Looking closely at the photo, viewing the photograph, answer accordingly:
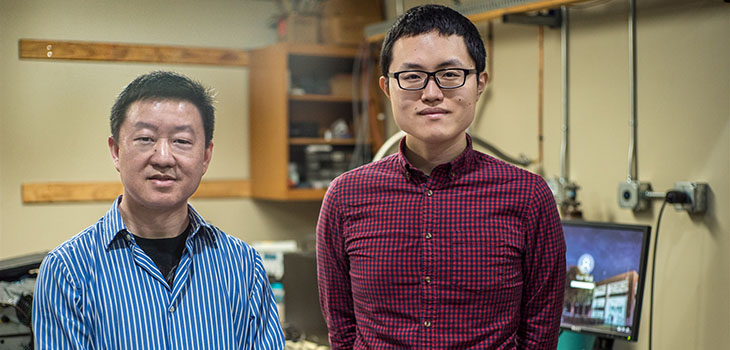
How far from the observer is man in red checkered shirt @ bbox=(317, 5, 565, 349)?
1.43 meters

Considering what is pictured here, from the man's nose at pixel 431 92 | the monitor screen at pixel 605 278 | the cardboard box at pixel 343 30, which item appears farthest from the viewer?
the cardboard box at pixel 343 30

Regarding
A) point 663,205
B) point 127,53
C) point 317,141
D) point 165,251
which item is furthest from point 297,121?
point 165,251

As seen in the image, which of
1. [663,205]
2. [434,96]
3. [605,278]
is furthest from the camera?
[663,205]

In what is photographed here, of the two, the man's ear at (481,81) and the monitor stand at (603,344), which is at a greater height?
the man's ear at (481,81)

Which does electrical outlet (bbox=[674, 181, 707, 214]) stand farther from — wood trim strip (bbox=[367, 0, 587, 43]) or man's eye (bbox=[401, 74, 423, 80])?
man's eye (bbox=[401, 74, 423, 80])

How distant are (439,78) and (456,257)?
33cm

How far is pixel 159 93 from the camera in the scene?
1.18 metres

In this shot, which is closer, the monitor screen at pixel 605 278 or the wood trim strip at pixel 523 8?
the monitor screen at pixel 605 278

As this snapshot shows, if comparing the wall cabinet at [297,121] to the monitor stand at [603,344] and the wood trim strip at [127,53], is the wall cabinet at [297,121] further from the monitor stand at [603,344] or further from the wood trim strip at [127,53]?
the monitor stand at [603,344]

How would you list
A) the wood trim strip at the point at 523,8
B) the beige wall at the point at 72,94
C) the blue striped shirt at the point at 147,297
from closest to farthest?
the blue striped shirt at the point at 147,297, the wood trim strip at the point at 523,8, the beige wall at the point at 72,94

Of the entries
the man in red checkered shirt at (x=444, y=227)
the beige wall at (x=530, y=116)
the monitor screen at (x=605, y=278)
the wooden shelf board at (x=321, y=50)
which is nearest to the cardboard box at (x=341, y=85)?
the wooden shelf board at (x=321, y=50)

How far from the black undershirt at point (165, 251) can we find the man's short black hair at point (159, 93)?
0.16 meters

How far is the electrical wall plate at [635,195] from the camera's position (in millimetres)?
2471

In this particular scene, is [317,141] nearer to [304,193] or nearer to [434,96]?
[304,193]
